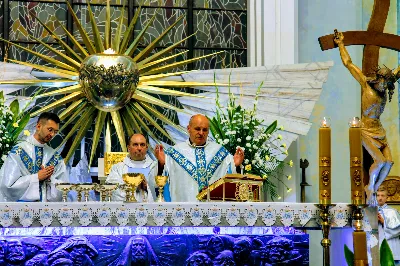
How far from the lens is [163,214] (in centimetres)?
884

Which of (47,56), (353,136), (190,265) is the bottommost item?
(190,265)

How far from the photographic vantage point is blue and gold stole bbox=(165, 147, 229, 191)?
10461mm

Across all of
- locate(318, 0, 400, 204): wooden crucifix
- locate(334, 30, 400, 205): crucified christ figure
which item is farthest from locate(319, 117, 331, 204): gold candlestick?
locate(334, 30, 400, 205): crucified christ figure

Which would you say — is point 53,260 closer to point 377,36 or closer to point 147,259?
point 147,259

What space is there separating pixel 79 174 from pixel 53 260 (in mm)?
3754

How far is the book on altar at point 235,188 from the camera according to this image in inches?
360

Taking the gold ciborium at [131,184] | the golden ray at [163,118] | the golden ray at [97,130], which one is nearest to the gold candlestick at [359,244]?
the gold ciborium at [131,184]

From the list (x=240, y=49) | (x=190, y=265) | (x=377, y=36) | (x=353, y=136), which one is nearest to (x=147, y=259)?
(x=190, y=265)

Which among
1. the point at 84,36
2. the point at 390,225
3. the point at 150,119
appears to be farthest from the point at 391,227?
the point at 84,36

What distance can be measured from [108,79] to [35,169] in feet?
3.90

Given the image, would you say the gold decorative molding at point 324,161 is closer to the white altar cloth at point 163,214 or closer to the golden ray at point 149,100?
the white altar cloth at point 163,214

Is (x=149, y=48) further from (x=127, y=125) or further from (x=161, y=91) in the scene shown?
(x=127, y=125)

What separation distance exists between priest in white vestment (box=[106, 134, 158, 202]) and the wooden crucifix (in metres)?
→ 2.02

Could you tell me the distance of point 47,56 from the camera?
12.7 m
